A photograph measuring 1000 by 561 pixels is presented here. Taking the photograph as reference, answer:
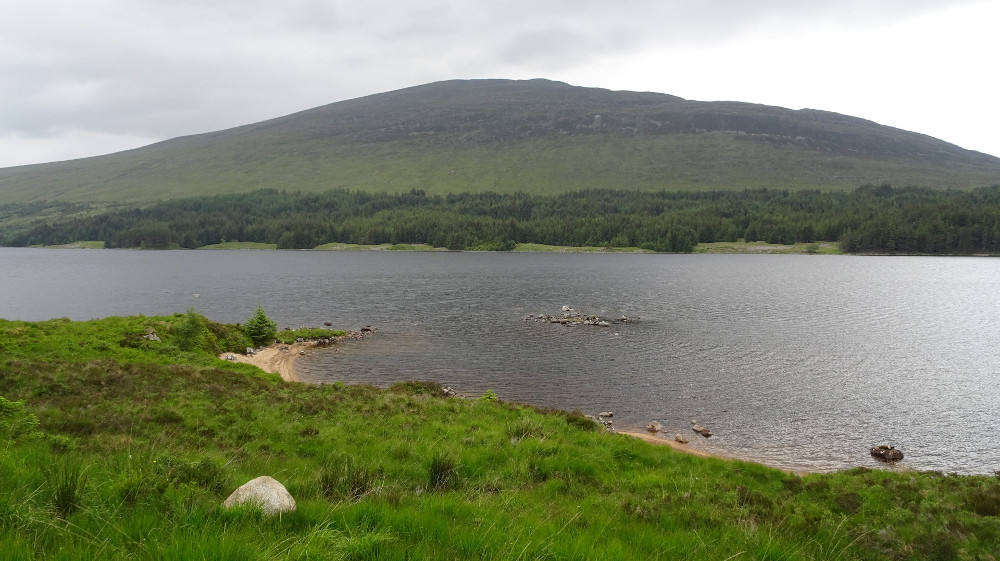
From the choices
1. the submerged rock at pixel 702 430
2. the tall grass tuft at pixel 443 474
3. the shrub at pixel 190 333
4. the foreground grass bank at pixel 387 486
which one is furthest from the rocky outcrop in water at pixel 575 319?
the tall grass tuft at pixel 443 474

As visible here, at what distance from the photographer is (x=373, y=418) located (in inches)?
774

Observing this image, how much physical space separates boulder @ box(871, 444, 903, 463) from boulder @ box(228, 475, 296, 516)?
1191 inches

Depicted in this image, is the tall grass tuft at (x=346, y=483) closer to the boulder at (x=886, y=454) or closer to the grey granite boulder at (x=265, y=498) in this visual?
the grey granite boulder at (x=265, y=498)

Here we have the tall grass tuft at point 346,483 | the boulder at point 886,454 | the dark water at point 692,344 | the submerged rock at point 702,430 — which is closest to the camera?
the tall grass tuft at point 346,483

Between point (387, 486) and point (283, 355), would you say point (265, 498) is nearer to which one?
point (387, 486)

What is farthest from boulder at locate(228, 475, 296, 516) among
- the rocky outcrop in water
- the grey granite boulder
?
the rocky outcrop in water

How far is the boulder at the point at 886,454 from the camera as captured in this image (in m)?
26.2

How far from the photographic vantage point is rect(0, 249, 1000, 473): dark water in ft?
102

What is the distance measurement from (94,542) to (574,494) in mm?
9153

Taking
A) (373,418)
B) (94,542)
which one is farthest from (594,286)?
(94,542)

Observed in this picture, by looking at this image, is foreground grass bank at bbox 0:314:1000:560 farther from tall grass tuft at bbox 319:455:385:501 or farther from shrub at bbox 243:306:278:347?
shrub at bbox 243:306:278:347

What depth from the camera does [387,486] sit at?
9.66 metres

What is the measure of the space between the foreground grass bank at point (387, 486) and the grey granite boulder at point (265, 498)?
0.30m

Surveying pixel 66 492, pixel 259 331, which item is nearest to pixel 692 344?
pixel 259 331
